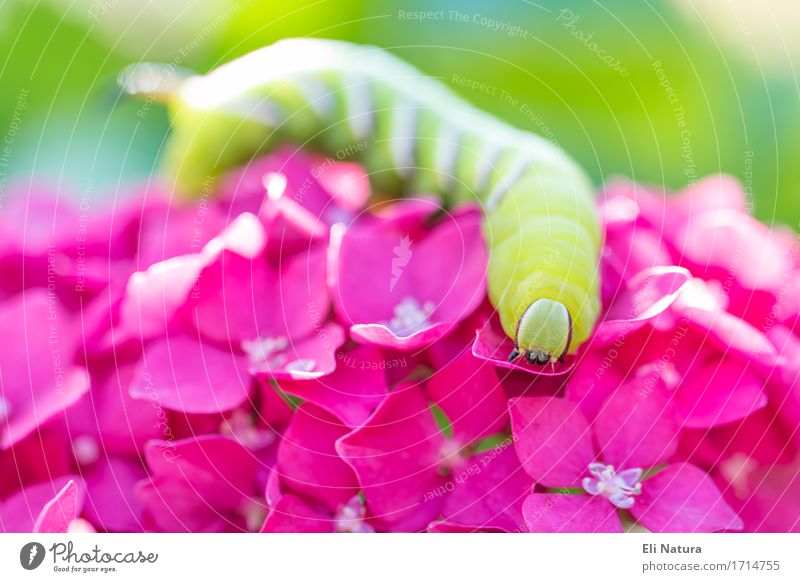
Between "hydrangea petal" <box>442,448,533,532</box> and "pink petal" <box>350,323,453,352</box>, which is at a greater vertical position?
"pink petal" <box>350,323,453,352</box>

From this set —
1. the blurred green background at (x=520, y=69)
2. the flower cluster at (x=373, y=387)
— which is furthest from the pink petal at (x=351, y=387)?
the blurred green background at (x=520, y=69)

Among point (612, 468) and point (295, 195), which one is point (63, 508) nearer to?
point (295, 195)

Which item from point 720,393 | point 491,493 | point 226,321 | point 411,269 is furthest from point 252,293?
point 720,393

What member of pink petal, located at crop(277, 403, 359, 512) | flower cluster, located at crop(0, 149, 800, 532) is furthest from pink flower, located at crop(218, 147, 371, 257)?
pink petal, located at crop(277, 403, 359, 512)

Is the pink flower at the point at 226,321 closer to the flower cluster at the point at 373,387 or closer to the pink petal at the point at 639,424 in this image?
the flower cluster at the point at 373,387

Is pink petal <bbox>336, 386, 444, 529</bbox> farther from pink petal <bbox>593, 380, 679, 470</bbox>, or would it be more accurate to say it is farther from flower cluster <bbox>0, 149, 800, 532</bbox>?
pink petal <bbox>593, 380, 679, 470</bbox>
